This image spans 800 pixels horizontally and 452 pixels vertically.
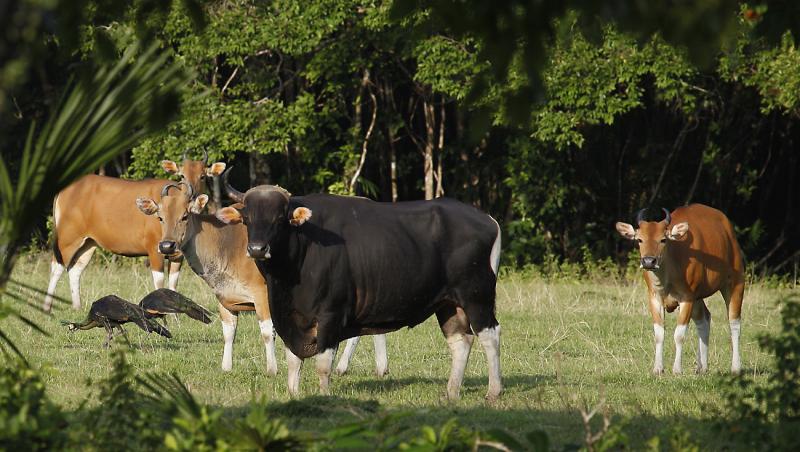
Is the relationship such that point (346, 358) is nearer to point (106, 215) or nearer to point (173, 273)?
point (173, 273)

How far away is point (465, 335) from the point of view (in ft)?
31.4

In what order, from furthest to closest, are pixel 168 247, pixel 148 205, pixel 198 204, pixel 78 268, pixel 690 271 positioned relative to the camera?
pixel 78 268
pixel 690 271
pixel 148 205
pixel 198 204
pixel 168 247

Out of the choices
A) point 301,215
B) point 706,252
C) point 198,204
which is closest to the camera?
point 301,215

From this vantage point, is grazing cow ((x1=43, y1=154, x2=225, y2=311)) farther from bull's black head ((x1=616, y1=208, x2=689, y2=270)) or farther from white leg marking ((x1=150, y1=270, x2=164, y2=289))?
bull's black head ((x1=616, y1=208, x2=689, y2=270))

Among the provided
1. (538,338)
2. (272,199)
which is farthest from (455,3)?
(538,338)

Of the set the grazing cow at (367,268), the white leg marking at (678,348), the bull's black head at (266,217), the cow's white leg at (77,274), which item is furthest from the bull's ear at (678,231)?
the cow's white leg at (77,274)

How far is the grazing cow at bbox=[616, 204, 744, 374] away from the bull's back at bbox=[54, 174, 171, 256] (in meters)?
5.97

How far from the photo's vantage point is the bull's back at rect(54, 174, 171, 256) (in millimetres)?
15469

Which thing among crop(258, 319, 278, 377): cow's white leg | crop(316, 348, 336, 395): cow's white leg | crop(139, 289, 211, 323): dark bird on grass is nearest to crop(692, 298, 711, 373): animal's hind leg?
crop(258, 319, 278, 377): cow's white leg

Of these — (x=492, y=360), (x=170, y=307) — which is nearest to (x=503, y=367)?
(x=492, y=360)

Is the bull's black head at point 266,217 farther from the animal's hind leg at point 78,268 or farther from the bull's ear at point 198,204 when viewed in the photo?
the animal's hind leg at point 78,268

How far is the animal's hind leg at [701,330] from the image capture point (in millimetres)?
11539

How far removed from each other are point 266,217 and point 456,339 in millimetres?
1693

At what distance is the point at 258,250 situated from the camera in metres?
8.80
